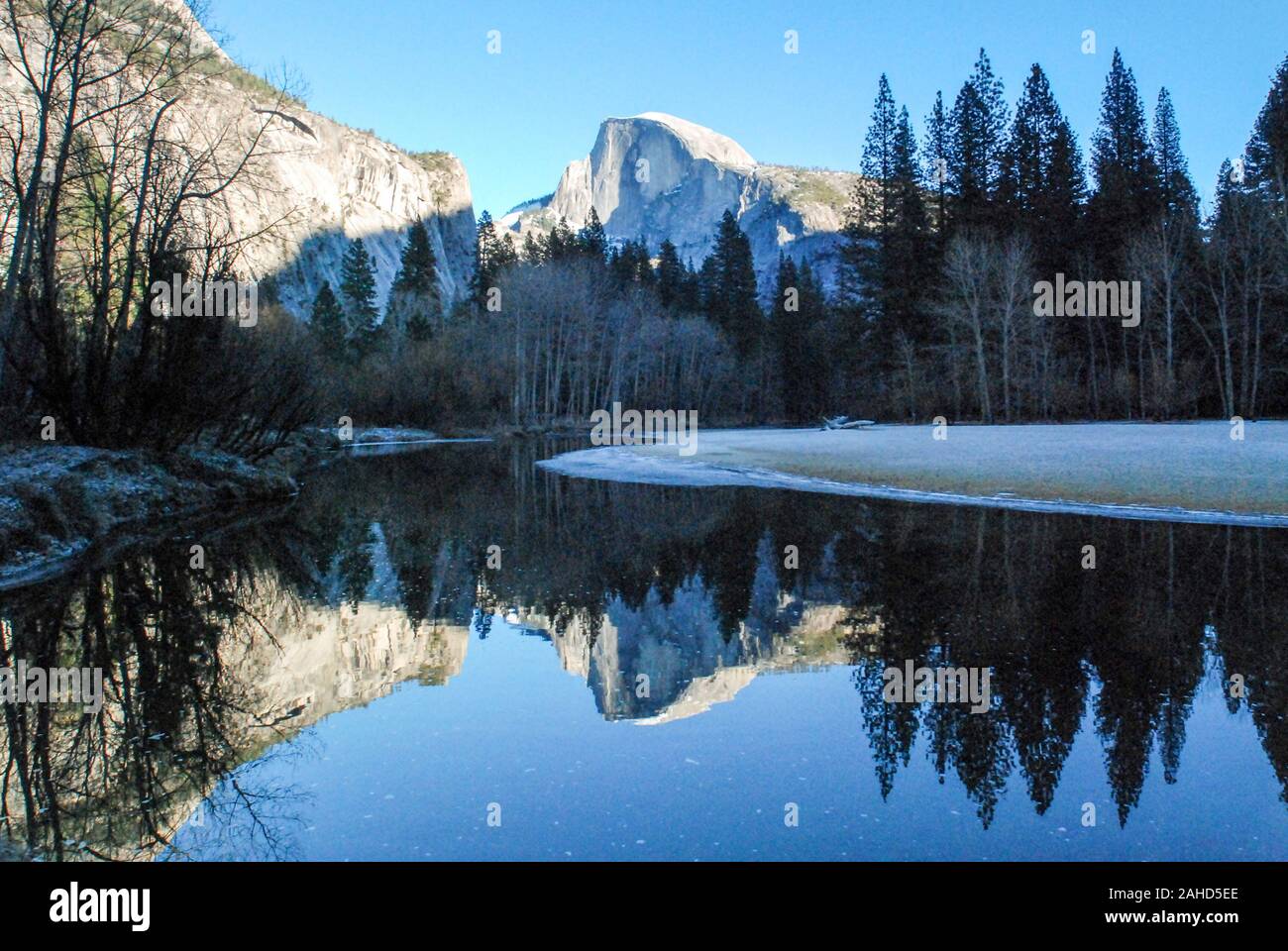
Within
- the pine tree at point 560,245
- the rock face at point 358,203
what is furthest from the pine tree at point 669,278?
the rock face at point 358,203

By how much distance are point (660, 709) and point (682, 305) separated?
8242cm

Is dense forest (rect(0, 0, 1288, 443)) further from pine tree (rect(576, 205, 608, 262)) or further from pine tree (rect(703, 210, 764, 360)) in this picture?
pine tree (rect(576, 205, 608, 262))

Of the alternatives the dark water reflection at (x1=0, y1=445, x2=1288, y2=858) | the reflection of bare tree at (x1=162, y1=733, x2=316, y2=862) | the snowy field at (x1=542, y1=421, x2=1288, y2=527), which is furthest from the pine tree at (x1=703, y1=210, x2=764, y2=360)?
the reflection of bare tree at (x1=162, y1=733, x2=316, y2=862)

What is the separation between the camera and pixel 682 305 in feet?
280

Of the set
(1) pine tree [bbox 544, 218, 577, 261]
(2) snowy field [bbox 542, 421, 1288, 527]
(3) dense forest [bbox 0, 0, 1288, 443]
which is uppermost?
(1) pine tree [bbox 544, 218, 577, 261]

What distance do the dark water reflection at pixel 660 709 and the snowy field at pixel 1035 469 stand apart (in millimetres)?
5429

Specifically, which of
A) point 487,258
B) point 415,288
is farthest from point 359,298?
point 487,258

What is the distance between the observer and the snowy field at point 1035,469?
14.9 m

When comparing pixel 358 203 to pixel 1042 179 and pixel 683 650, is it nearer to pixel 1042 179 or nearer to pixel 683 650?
pixel 1042 179

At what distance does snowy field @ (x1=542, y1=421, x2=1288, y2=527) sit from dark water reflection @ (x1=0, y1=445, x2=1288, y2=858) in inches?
214

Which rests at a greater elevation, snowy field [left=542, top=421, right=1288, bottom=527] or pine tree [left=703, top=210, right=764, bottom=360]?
pine tree [left=703, top=210, right=764, bottom=360]

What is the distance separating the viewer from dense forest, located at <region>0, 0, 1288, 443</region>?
16.0m

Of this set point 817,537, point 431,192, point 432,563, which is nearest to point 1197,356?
point 817,537

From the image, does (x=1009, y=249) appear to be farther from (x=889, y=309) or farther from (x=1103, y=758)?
(x=1103, y=758)
